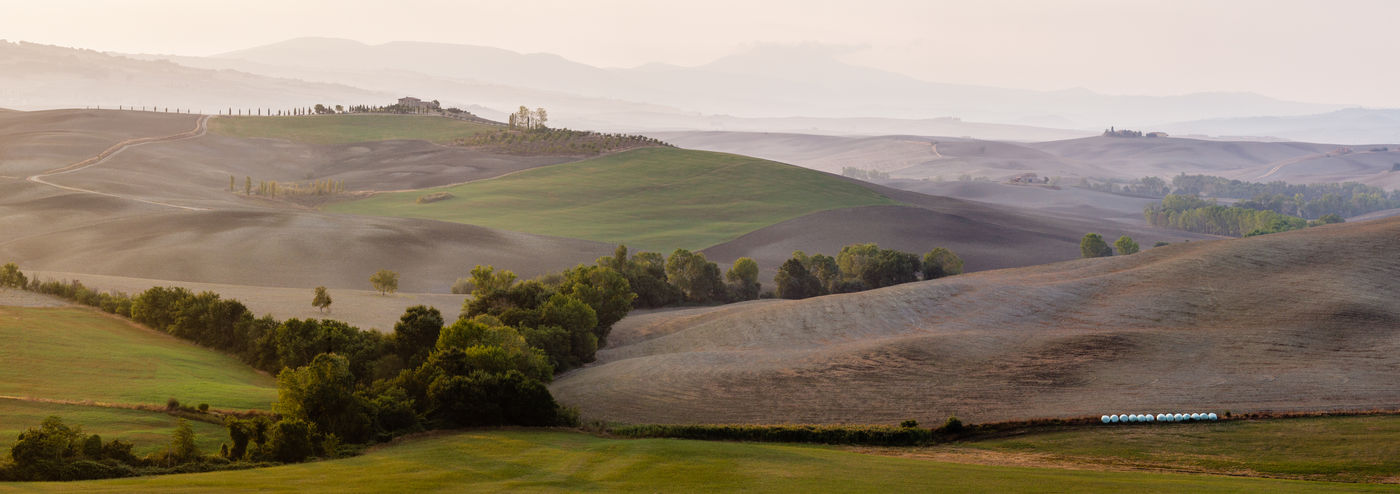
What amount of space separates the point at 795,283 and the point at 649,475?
6792cm

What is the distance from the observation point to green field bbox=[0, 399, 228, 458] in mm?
38156

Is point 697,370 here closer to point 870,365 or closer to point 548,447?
point 870,365

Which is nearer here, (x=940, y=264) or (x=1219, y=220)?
(x=940, y=264)

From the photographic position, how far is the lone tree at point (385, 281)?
292 feet

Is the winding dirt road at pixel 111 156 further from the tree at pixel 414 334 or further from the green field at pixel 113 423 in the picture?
the green field at pixel 113 423

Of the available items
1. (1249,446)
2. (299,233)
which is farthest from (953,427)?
(299,233)

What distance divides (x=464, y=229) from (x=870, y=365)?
75942mm

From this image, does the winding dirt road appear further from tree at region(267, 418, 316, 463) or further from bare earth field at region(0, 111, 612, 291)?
tree at region(267, 418, 316, 463)

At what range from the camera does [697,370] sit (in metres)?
59.0

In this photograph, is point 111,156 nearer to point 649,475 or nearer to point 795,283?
point 795,283

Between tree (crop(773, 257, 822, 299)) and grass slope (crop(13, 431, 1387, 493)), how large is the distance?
6023 cm

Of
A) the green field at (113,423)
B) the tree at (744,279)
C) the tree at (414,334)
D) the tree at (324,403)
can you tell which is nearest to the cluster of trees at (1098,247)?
the tree at (744,279)

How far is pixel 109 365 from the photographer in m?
51.6

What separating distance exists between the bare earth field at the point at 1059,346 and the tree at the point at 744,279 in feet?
71.4
